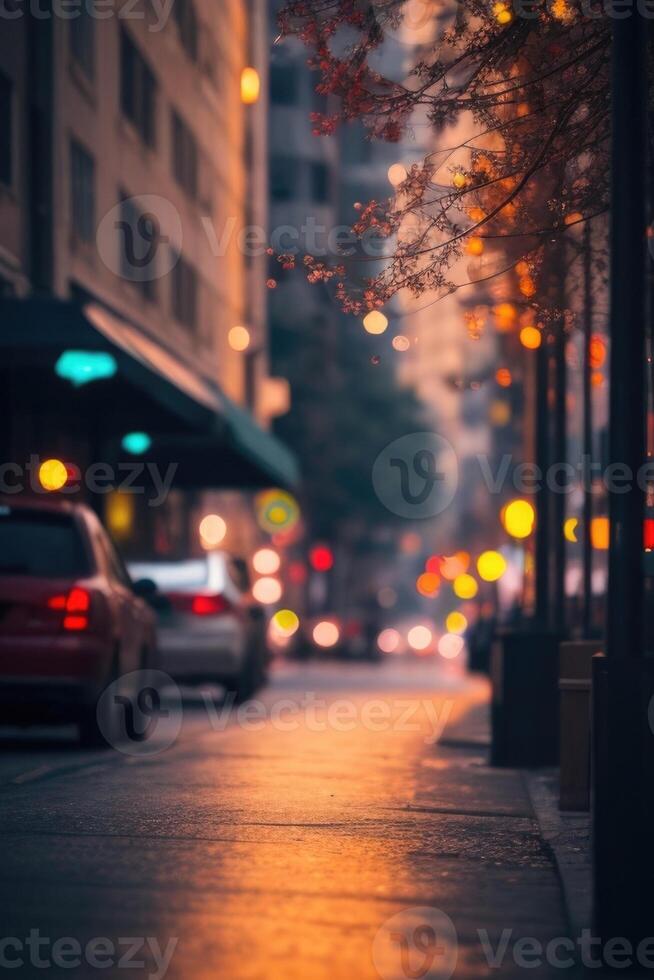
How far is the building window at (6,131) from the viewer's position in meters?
24.5

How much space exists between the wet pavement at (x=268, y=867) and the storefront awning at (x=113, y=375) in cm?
733

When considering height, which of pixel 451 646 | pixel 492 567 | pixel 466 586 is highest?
pixel 466 586

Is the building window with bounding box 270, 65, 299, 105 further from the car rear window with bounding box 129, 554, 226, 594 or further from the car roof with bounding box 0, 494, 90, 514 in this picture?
the car roof with bounding box 0, 494, 90, 514

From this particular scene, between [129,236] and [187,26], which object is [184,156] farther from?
[129,236]

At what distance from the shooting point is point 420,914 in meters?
7.02

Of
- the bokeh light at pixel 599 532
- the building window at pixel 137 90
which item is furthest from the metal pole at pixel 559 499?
the building window at pixel 137 90

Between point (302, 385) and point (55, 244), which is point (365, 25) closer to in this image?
point (55, 244)

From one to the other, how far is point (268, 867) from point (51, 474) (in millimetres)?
17949

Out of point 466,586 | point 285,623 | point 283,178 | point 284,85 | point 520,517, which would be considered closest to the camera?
point 520,517

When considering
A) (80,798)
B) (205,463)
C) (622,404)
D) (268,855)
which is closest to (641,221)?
(622,404)

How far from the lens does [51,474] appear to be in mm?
25500

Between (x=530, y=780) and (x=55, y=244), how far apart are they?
15.2 m

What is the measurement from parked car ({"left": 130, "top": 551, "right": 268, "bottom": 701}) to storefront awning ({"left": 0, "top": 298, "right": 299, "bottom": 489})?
2.14m

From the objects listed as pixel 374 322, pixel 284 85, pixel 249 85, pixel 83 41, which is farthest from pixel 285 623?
pixel 374 322
